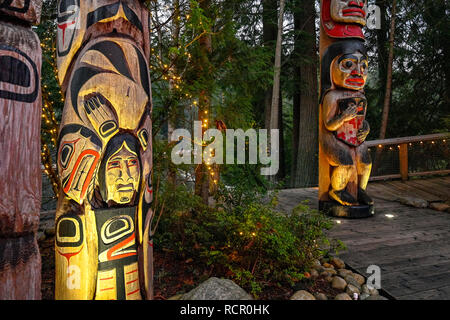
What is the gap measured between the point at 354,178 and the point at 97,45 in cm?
492

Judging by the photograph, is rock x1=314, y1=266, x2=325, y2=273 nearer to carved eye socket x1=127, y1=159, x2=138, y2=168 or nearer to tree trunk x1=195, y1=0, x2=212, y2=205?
tree trunk x1=195, y1=0, x2=212, y2=205

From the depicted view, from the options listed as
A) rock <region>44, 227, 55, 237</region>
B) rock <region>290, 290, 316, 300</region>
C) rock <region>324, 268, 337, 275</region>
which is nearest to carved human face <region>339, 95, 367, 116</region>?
rock <region>324, 268, 337, 275</region>

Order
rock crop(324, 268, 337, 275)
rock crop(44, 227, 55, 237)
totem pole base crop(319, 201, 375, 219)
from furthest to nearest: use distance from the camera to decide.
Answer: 1. totem pole base crop(319, 201, 375, 219)
2. rock crop(44, 227, 55, 237)
3. rock crop(324, 268, 337, 275)

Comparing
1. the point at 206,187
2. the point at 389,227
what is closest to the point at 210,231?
the point at 206,187

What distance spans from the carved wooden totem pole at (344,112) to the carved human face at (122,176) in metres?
4.34

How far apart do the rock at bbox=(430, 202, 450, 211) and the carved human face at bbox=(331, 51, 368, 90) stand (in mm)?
2911

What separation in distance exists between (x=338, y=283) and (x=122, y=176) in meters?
2.42

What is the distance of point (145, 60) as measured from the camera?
2.35 meters

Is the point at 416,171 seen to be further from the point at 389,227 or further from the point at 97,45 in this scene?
the point at 97,45

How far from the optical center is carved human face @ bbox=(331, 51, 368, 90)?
5.34 meters

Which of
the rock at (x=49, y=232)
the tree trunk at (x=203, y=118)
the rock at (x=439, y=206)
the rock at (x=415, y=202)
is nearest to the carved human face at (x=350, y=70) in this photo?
the tree trunk at (x=203, y=118)

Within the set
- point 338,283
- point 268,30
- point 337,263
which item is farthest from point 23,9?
point 268,30

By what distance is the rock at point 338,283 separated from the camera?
9.70 ft

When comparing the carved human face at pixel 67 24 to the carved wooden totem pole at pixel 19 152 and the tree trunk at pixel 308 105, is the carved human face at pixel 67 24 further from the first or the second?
the tree trunk at pixel 308 105
